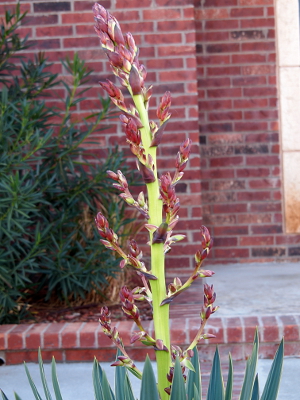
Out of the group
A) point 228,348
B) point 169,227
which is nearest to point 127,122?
point 169,227

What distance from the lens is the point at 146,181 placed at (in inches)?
35.8

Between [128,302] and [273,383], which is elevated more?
[128,302]

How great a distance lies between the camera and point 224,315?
10.8 ft

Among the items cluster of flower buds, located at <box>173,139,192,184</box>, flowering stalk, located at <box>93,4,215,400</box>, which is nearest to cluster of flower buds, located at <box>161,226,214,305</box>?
flowering stalk, located at <box>93,4,215,400</box>

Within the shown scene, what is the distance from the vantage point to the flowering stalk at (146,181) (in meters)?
0.86

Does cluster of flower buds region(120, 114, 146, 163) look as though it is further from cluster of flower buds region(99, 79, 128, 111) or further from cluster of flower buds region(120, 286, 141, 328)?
cluster of flower buds region(120, 286, 141, 328)

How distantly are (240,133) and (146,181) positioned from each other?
166 inches

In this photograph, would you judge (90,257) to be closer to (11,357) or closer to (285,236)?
(11,357)

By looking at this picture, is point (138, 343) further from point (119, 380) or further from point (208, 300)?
point (208, 300)

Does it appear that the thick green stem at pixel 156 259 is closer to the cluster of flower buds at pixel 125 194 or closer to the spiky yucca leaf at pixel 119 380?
the cluster of flower buds at pixel 125 194

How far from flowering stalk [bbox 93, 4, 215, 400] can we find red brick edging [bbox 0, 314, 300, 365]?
2157 mm

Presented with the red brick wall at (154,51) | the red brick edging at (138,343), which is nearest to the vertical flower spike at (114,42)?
the red brick edging at (138,343)

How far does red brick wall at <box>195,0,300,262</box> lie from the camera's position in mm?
4969

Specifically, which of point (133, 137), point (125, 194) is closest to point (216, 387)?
point (125, 194)
